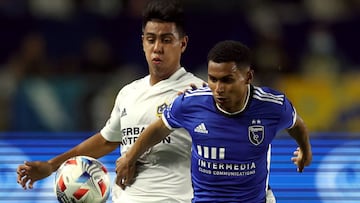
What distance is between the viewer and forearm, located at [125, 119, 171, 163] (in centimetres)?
518

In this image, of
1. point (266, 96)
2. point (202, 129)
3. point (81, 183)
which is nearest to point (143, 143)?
point (202, 129)

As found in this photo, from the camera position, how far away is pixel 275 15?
10.7 meters

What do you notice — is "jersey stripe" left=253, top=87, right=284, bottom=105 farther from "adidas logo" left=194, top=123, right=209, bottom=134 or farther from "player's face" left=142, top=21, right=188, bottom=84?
"player's face" left=142, top=21, right=188, bottom=84

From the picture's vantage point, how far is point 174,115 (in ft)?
16.8

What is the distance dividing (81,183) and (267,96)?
1.08 meters

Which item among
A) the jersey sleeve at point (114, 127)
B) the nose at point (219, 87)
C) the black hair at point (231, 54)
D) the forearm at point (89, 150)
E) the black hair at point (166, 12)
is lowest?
the forearm at point (89, 150)

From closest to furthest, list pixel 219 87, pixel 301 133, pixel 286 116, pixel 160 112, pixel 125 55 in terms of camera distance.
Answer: pixel 219 87 → pixel 286 116 → pixel 301 133 → pixel 160 112 → pixel 125 55

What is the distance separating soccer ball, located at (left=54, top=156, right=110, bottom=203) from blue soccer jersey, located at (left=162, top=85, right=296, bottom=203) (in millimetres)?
588

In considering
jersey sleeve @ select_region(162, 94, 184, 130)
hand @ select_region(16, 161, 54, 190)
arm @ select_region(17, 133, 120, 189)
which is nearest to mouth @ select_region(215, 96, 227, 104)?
jersey sleeve @ select_region(162, 94, 184, 130)

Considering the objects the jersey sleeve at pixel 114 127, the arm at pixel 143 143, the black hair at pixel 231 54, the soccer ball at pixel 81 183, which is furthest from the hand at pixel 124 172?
the black hair at pixel 231 54

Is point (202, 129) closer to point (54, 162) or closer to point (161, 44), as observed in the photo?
point (161, 44)

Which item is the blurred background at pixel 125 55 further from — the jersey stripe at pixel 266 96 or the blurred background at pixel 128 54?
the jersey stripe at pixel 266 96

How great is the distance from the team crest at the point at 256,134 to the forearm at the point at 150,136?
44cm

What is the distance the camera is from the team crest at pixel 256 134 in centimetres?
500
